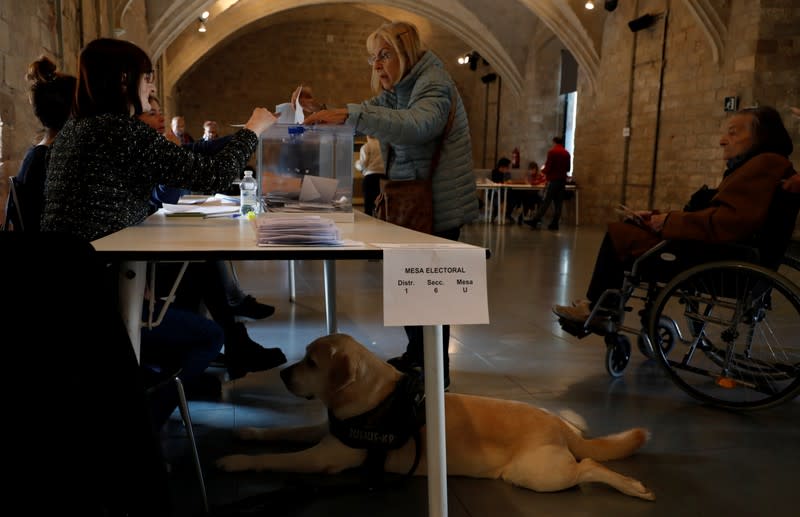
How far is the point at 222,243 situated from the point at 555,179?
10.4m

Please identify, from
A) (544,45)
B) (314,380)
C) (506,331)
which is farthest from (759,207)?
(544,45)

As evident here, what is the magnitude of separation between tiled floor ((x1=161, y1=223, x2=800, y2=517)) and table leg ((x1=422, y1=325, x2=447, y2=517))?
326mm

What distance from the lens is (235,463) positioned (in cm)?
204

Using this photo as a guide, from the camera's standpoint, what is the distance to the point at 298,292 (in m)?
5.06

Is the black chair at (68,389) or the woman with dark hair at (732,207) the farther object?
the woman with dark hair at (732,207)

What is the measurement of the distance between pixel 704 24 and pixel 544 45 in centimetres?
620

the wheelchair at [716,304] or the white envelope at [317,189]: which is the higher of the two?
the white envelope at [317,189]

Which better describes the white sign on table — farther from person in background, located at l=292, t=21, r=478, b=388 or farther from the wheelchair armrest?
the wheelchair armrest

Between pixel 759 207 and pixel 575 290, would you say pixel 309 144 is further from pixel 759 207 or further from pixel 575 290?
pixel 575 290

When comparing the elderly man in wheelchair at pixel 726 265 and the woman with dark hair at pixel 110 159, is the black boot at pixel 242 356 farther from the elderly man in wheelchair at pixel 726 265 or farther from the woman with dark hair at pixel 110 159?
the elderly man in wheelchair at pixel 726 265

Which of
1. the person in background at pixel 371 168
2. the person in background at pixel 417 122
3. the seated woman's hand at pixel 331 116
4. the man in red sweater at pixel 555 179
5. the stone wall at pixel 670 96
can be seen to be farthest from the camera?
the man in red sweater at pixel 555 179

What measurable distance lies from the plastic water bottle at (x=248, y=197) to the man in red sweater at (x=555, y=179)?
8.57 meters

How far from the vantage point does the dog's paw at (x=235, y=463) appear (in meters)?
2.04

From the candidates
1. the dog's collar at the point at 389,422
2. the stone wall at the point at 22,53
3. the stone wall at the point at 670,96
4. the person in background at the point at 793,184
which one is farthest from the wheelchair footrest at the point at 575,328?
the stone wall at the point at 670,96
